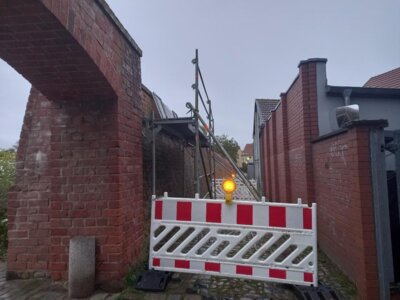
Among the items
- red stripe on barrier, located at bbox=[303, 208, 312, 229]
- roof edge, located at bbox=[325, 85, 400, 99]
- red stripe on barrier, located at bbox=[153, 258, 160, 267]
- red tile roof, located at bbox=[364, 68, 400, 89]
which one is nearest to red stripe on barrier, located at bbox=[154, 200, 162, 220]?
red stripe on barrier, located at bbox=[153, 258, 160, 267]

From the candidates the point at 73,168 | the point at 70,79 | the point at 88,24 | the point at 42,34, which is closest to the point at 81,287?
the point at 73,168

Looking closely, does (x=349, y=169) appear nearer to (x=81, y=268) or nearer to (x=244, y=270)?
(x=244, y=270)

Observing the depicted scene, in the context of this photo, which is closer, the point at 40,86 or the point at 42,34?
the point at 42,34

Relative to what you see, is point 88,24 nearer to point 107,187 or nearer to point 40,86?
point 40,86

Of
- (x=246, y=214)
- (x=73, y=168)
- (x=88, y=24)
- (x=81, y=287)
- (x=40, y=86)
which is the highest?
(x=88, y=24)

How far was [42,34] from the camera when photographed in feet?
7.54

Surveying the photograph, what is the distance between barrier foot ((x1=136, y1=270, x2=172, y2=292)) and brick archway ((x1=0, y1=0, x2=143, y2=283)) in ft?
0.92

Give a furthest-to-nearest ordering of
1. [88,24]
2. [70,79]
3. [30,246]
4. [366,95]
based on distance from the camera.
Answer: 1. [366,95]
2. [30,246]
3. [70,79]
4. [88,24]

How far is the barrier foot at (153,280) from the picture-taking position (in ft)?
10.5

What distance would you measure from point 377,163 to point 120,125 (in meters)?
3.12

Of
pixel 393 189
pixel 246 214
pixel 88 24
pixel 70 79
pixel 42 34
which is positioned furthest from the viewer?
pixel 393 189

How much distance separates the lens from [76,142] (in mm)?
3383

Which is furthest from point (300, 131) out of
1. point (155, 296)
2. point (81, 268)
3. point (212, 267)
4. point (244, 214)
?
point (81, 268)

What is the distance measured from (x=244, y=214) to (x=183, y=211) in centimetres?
79
